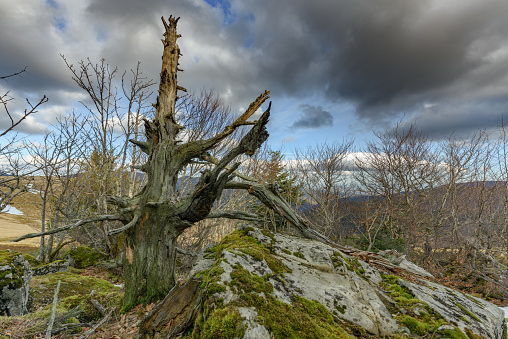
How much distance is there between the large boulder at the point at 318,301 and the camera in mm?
1845

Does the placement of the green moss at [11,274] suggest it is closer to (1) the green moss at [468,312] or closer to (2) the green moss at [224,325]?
(2) the green moss at [224,325]

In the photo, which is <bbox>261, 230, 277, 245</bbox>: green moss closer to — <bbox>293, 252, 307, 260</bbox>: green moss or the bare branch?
<bbox>293, 252, 307, 260</bbox>: green moss

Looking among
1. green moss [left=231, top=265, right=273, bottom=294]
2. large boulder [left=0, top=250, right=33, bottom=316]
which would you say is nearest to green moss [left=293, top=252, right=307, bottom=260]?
green moss [left=231, top=265, right=273, bottom=294]

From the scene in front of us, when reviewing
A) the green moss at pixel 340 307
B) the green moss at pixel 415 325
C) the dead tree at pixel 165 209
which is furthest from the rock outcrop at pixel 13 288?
the green moss at pixel 415 325

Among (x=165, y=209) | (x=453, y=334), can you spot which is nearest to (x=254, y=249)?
(x=453, y=334)

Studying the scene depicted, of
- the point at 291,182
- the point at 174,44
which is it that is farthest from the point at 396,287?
the point at 291,182

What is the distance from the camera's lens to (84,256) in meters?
9.75

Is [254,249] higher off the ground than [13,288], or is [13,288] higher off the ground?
[254,249]

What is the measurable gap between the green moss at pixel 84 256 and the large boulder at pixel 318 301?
9028mm

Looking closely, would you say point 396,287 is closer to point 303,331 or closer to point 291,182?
point 303,331

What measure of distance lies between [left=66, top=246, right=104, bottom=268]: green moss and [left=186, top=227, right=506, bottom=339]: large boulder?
29.6ft

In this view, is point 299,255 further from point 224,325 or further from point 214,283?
point 224,325

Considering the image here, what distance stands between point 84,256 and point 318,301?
10.9 meters

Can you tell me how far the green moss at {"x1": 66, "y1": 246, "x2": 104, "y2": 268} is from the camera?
9.48 meters
